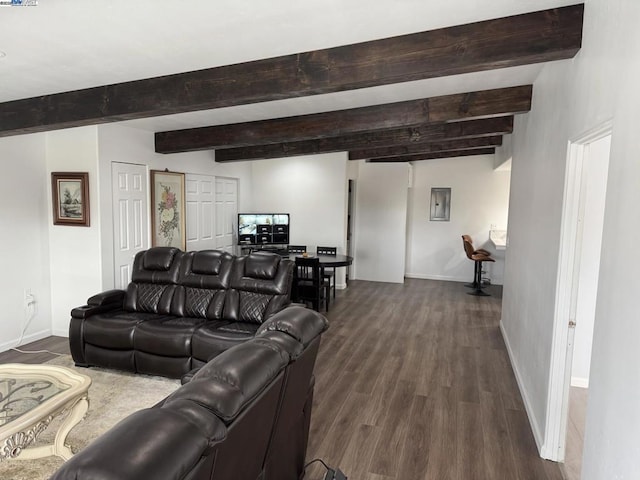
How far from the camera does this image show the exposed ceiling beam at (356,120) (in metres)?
3.68

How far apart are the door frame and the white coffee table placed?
2914 millimetres

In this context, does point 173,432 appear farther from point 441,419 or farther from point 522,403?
point 522,403

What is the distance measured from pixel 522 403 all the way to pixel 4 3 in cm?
408

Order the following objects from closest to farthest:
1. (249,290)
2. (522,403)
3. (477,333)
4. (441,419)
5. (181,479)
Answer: (181,479) < (441,419) < (522,403) < (249,290) < (477,333)

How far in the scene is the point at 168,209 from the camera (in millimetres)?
5559

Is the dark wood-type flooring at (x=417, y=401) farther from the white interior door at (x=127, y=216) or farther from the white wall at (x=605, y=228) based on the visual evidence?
the white interior door at (x=127, y=216)

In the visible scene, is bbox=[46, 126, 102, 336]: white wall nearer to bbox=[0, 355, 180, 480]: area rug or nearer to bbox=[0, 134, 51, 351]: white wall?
bbox=[0, 134, 51, 351]: white wall

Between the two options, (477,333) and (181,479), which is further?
(477,333)

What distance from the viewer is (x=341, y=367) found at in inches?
160

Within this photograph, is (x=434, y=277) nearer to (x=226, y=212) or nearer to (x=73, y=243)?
(x=226, y=212)

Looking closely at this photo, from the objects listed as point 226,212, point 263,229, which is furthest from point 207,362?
point 226,212

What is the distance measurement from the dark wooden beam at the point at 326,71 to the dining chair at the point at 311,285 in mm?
3247

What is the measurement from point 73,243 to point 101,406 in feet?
7.28

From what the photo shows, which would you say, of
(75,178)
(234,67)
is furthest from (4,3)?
(75,178)
